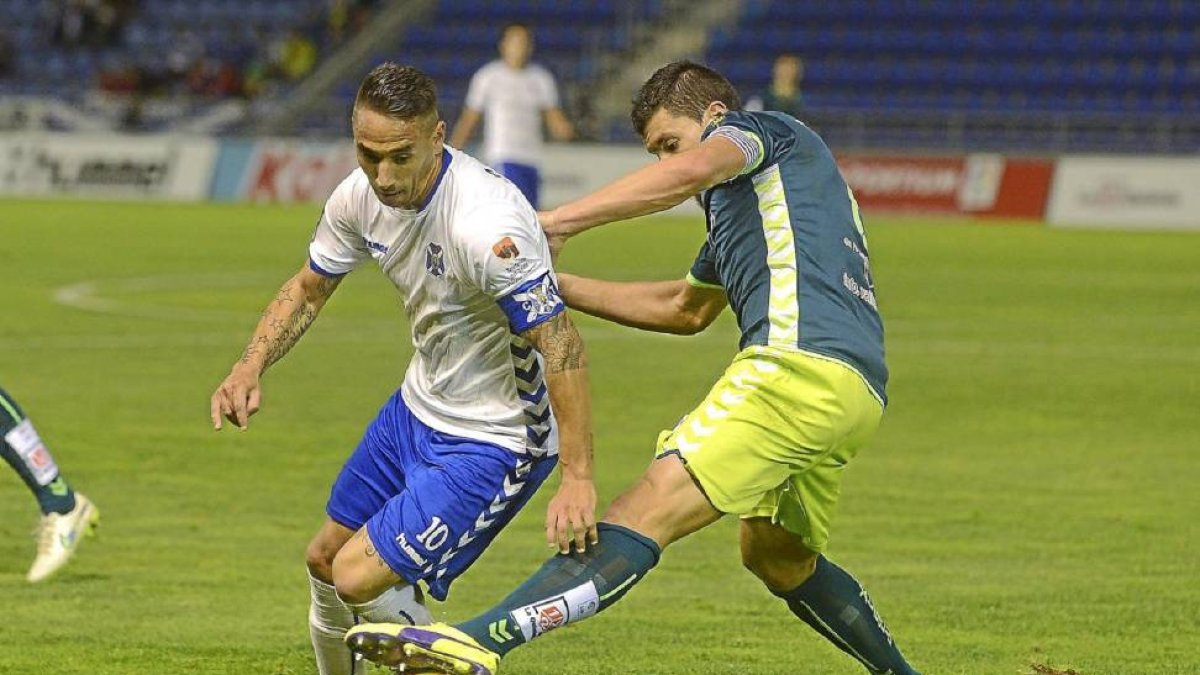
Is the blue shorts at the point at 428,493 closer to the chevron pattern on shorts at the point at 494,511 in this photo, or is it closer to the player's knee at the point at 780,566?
the chevron pattern on shorts at the point at 494,511

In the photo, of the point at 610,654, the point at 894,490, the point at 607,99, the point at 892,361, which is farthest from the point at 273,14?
the point at 610,654

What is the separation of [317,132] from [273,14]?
18.4 ft

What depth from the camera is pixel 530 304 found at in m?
5.12

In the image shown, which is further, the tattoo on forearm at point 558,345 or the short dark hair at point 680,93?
the short dark hair at point 680,93

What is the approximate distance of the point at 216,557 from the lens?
27.3 ft

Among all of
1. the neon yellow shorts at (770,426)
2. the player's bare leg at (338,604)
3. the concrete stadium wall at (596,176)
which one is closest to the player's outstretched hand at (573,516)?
the neon yellow shorts at (770,426)

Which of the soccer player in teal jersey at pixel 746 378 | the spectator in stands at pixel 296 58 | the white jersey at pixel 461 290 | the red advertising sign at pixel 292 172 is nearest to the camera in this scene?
the soccer player in teal jersey at pixel 746 378

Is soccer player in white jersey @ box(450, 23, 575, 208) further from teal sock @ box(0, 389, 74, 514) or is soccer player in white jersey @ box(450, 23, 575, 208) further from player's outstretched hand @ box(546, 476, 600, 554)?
player's outstretched hand @ box(546, 476, 600, 554)

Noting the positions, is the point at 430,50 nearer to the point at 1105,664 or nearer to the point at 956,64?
the point at 956,64

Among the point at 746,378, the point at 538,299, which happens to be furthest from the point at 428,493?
→ the point at 746,378

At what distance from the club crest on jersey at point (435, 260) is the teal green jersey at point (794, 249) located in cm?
74

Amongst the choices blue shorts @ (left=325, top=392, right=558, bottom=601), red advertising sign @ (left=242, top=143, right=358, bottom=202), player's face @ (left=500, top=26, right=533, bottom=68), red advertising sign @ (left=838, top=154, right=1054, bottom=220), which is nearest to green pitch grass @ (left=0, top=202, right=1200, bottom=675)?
blue shorts @ (left=325, top=392, right=558, bottom=601)

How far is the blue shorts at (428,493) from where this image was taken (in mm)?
5285

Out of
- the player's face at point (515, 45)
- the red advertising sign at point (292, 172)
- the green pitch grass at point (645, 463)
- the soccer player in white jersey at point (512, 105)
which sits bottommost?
the red advertising sign at point (292, 172)
